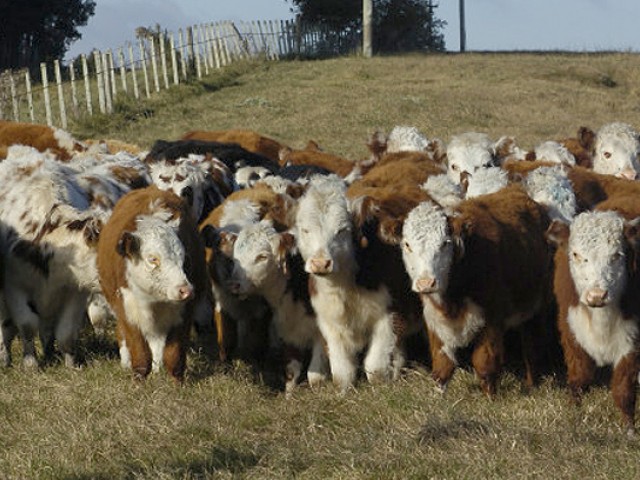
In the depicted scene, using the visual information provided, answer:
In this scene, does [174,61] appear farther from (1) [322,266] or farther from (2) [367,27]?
(1) [322,266]

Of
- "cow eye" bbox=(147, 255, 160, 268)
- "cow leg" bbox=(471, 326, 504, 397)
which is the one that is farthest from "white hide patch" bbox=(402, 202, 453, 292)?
"cow eye" bbox=(147, 255, 160, 268)

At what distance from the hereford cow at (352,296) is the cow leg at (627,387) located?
1.82m

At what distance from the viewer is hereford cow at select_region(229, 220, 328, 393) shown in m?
10.4

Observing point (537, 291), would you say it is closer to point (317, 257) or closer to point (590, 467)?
point (317, 257)

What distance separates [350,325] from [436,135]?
663 inches

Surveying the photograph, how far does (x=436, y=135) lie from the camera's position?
26.4 metres

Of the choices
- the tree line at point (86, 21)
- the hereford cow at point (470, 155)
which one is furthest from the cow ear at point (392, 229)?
the tree line at point (86, 21)

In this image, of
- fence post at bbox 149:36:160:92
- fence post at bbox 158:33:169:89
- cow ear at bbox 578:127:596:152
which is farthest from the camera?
fence post at bbox 158:33:169:89

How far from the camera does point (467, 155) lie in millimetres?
13883

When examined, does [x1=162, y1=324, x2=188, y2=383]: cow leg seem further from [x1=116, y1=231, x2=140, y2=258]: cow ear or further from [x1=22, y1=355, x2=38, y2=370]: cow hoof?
[x1=22, y1=355, x2=38, y2=370]: cow hoof

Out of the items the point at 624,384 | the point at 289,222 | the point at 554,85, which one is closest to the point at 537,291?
the point at 624,384

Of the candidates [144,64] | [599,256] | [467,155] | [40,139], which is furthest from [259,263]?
[144,64]

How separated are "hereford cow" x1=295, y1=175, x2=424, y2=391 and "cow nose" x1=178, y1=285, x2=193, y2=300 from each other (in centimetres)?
91

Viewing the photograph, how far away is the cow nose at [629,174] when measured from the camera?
13.7 meters
